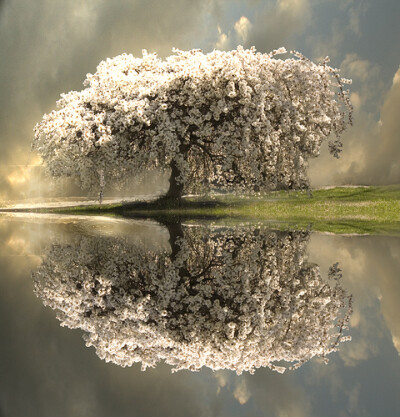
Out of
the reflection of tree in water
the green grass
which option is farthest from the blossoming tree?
the reflection of tree in water

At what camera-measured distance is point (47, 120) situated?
15.9m

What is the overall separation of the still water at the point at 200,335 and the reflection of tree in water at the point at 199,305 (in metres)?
0.01

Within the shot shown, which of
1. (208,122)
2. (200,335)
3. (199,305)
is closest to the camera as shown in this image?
(200,335)

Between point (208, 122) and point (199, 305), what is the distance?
11795 millimetres

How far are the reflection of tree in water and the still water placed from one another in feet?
0.04

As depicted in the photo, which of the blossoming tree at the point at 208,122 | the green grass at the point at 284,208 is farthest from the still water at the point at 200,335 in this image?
the blossoming tree at the point at 208,122

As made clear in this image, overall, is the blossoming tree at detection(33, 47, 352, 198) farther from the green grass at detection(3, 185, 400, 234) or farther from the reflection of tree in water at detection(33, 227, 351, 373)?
the reflection of tree in water at detection(33, 227, 351, 373)

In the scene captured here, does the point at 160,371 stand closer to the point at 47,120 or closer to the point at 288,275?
the point at 288,275

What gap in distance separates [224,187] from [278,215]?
9.72ft

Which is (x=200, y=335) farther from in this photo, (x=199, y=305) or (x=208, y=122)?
(x=208, y=122)

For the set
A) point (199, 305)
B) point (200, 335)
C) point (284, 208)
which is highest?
point (284, 208)

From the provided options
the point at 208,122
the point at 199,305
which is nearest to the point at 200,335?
the point at 199,305

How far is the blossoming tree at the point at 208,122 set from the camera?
13953 mm

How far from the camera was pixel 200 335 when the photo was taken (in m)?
2.91
